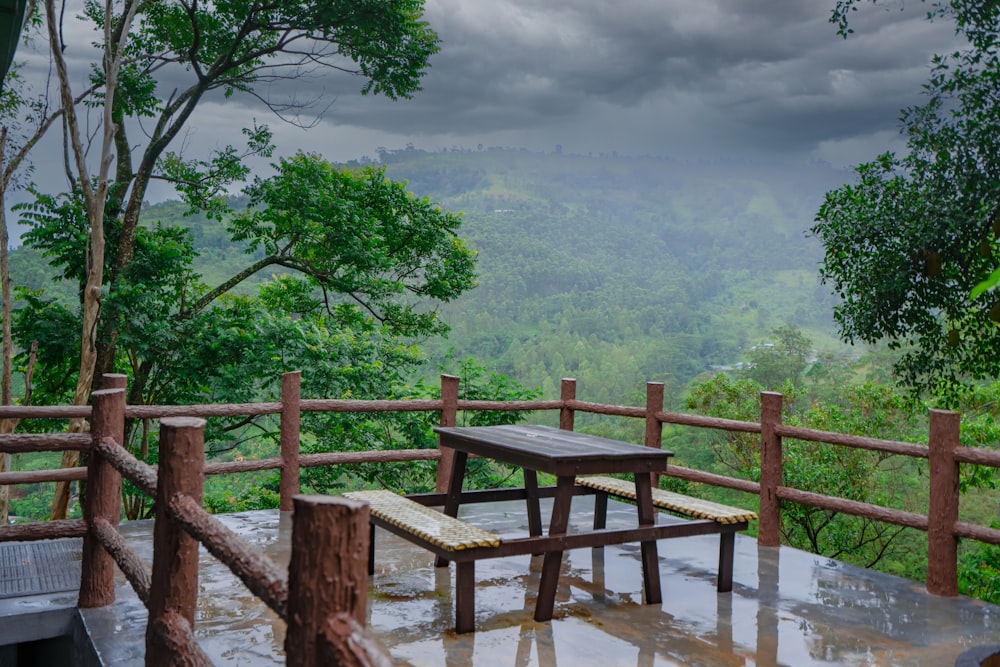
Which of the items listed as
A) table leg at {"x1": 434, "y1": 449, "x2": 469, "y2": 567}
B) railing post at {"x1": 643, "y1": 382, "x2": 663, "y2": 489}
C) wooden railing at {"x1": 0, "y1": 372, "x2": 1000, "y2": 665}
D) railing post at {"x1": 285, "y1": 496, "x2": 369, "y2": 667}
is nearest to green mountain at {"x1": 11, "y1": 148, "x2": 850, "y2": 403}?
wooden railing at {"x1": 0, "y1": 372, "x2": 1000, "y2": 665}

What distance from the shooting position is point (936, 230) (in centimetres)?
661

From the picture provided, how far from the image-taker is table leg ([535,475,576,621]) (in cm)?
354

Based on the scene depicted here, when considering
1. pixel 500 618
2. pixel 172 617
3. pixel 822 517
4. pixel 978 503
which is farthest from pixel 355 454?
pixel 978 503

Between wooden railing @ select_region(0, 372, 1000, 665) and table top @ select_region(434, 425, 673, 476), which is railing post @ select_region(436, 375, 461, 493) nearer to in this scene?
wooden railing @ select_region(0, 372, 1000, 665)

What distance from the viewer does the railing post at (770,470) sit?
16.3 feet

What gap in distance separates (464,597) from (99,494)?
151cm

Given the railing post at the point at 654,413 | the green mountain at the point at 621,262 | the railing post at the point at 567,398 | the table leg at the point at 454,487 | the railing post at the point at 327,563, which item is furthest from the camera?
the green mountain at the point at 621,262

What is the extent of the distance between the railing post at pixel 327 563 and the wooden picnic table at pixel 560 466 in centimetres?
218

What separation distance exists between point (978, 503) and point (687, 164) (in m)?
58.3

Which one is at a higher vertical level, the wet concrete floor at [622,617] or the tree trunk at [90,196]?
the tree trunk at [90,196]

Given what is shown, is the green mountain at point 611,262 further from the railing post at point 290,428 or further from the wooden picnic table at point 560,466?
the wooden picnic table at point 560,466

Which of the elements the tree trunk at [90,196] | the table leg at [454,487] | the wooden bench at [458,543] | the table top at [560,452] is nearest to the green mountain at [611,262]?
the tree trunk at [90,196]

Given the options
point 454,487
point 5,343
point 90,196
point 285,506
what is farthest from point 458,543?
point 5,343

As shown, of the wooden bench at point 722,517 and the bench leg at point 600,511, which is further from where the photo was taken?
the bench leg at point 600,511
